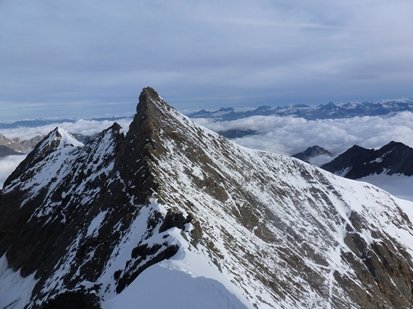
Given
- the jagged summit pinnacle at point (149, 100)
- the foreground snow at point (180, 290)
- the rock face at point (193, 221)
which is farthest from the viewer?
the jagged summit pinnacle at point (149, 100)

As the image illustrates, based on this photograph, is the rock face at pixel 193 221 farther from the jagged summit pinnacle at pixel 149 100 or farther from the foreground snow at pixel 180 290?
the foreground snow at pixel 180 290

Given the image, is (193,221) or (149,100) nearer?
(193,221)

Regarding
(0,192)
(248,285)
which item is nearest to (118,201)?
(248,285)

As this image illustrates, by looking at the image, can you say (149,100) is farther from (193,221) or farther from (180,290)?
(180,290)

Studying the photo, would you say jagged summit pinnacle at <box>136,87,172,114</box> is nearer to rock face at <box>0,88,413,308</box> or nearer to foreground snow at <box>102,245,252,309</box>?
rock face at <box>0,88,413,308</box>

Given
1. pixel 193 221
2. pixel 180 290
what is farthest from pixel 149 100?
pixel 180 290

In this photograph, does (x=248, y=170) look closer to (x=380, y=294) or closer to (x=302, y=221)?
(x=302, y=221)

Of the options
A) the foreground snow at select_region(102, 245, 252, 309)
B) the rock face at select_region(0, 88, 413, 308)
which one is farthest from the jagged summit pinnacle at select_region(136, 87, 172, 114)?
the foreground snow at select_region(102, 245, 252, 309)

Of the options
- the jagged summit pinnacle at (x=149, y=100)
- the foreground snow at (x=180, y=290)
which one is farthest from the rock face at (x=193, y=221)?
the foreground snow at (x=180, y=290)
